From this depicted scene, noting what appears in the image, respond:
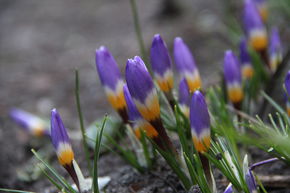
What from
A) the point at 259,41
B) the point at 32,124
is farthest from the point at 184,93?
the point at 32,124

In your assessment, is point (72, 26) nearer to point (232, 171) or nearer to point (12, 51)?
point (12, 51)

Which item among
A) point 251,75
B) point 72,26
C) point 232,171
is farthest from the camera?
point 72,26

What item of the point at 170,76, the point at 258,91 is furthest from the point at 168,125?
the point at 258,91

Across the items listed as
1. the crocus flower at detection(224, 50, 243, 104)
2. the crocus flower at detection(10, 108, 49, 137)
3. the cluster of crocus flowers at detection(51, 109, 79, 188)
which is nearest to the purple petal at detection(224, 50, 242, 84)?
the crocus flower at detection(224, 50, 243, 104)

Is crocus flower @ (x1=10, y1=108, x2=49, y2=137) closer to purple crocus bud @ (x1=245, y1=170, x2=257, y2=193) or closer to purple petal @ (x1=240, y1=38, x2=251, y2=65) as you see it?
purple petal @ (x1=240, y1=38, x2=251, y2=65)

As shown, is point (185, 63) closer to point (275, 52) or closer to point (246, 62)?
point (246, 62)

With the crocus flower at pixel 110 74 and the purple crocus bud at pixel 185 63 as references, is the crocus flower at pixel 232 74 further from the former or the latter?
the crocus flower at pixel 110 74

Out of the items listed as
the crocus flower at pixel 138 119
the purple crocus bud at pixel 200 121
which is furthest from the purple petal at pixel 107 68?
the purple crocus bud at pixel 200 121
